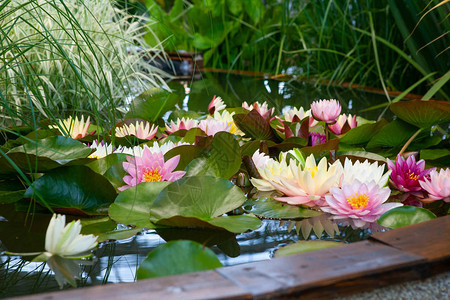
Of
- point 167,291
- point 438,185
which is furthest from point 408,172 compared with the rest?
point 167,291

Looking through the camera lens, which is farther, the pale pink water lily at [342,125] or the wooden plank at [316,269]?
the pale pink water lily at [342,125]

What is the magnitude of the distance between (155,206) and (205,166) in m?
0.23

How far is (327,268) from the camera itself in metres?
0.77

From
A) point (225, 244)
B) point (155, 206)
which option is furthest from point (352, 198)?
point (155, 206)

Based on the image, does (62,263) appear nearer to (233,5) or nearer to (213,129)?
(213,129)

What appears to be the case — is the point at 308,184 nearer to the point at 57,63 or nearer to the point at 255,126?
the point at 255,126

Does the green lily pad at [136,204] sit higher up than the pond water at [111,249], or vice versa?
the green lily pad at [136,204]

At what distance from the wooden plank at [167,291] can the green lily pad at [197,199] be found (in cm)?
33

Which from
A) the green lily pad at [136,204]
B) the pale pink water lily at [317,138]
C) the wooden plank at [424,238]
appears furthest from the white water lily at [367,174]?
the green lily pad at [136,204]

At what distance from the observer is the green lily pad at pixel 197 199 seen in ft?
3.53

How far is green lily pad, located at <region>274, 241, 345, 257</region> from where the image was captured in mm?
957

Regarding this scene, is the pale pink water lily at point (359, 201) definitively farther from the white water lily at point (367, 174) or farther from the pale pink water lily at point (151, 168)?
the pale pink water lily at point (151, 168)

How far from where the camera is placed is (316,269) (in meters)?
0.77

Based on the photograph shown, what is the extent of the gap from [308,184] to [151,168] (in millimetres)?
359
